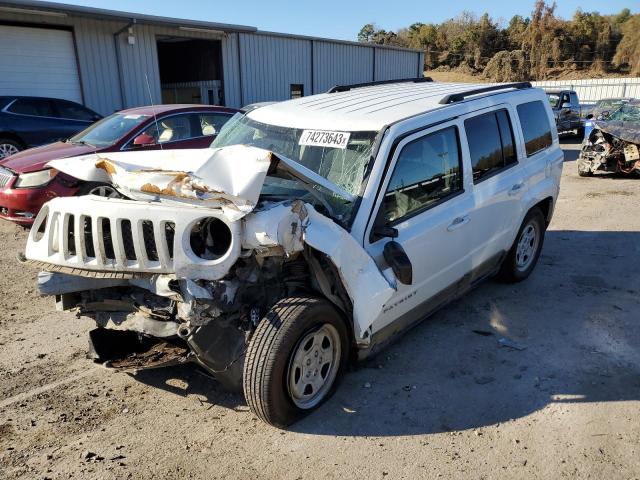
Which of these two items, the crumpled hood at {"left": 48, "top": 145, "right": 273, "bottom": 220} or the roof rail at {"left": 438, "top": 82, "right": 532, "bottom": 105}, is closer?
the crumpled hood at {"left": 48, "top": 145, "right": 273, "bottom": 220}

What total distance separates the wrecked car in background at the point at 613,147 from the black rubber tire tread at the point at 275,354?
1097 cm

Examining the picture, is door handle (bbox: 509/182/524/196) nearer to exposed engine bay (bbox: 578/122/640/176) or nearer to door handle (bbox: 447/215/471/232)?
door handle (bbox: 447/215/471/232)

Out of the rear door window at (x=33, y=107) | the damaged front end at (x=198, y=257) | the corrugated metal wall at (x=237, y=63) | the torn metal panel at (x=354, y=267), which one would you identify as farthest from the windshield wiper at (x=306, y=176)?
the rear door window at (x=33, y=107)

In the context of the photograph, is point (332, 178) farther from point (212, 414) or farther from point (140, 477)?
point (140, 477)

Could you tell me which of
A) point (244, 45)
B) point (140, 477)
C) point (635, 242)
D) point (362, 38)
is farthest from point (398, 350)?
point (362, 38)

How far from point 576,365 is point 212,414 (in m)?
2.65

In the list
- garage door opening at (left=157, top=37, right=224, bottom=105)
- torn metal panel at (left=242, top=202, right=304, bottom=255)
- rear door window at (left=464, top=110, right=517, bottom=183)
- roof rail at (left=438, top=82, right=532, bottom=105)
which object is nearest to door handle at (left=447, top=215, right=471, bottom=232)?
rear door window at (left=464, top=110, right=517, bottom=183)

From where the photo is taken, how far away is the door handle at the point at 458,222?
12.5ft

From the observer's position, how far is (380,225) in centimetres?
328

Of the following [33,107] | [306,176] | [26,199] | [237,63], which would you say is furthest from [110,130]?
[237,63]

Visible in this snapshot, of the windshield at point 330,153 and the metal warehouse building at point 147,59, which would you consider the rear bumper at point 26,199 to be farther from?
the metal warehouse building at point 147,59

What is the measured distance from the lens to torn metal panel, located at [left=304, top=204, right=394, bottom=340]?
9.39 ft

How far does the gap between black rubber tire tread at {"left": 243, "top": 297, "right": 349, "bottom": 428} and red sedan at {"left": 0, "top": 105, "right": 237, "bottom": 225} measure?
13.8 feet

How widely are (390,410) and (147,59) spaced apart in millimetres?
15269
